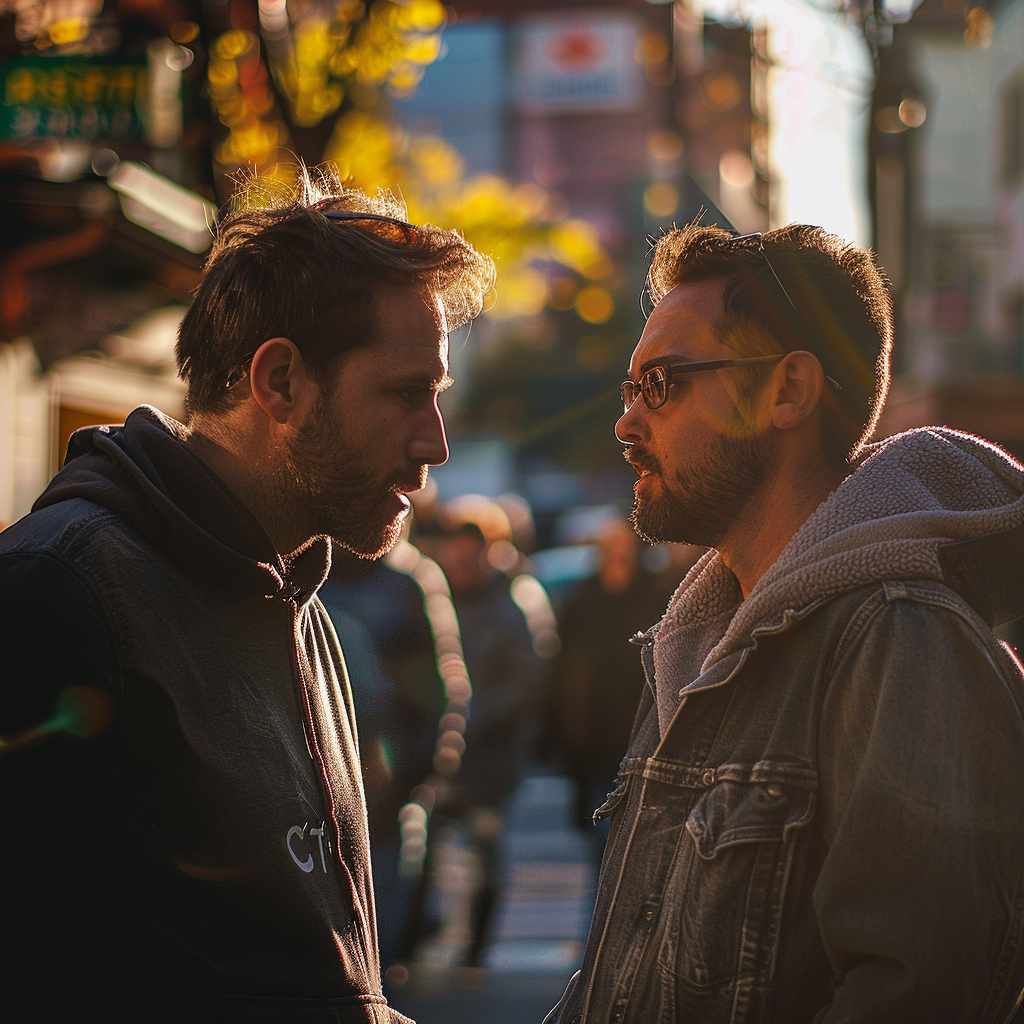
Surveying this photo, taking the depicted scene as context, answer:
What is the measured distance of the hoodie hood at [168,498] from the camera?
2.07 meters

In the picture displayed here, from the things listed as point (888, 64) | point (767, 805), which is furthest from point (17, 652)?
point (888, 64)

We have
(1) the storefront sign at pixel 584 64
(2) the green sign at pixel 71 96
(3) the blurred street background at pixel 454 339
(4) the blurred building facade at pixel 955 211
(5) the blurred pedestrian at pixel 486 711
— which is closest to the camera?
(3) the blurred street background at pixel 454 339

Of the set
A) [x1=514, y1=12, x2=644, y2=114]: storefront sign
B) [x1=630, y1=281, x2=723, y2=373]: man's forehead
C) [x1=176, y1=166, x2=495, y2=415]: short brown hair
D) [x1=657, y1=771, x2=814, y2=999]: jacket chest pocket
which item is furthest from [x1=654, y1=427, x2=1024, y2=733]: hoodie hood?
[x1=514, y1=12, x2=644, y2=114]: storefront sign

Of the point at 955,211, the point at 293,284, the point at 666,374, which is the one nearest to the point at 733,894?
the point at 666,374

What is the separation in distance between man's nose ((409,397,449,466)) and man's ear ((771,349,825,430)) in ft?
2.23

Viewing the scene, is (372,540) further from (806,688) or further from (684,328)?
(806,688)

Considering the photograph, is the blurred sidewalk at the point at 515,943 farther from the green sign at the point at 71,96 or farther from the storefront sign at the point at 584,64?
the storefront sign at the point at 584,64

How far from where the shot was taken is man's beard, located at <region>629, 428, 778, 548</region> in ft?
7.90

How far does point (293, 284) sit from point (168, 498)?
54cm

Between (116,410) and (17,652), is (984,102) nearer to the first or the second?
(116,410)

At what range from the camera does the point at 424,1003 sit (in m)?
5.91

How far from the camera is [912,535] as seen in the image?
2016mm

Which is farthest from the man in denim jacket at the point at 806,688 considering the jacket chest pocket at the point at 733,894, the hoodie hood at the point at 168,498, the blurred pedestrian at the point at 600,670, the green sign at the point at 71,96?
the green sign at the point at 71,96

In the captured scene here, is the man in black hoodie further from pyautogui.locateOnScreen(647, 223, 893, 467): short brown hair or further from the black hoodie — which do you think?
pyautogui.locateOnScreen(647, 223, 893, 467): short brown hair
